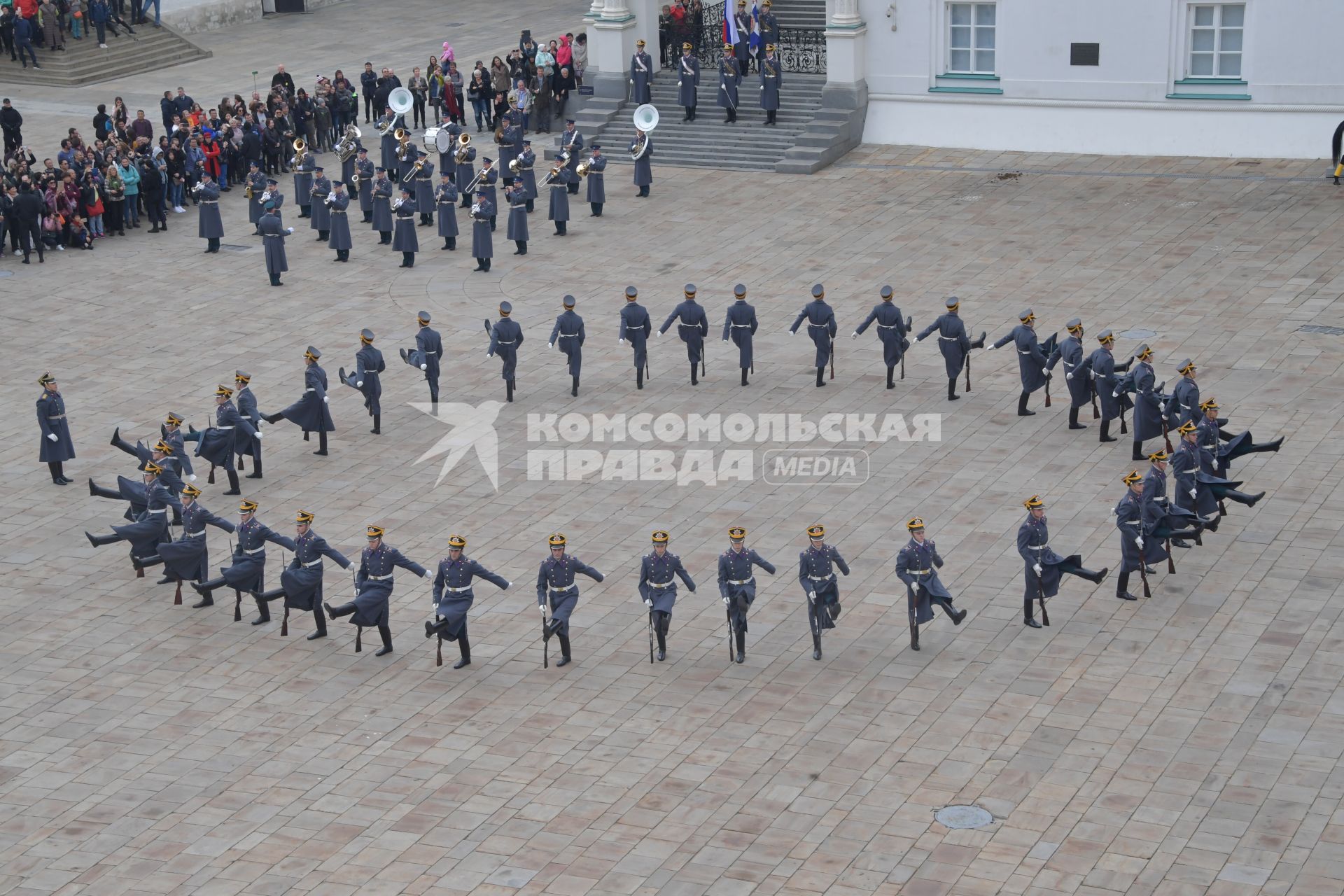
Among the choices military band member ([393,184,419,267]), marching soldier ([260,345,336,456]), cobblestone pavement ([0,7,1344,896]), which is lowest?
cobblestone pavement ([0,7,1344,896])

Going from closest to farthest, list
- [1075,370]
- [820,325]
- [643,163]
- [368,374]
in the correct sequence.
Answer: [1075,370], [368,374], [820,325], [643,163]

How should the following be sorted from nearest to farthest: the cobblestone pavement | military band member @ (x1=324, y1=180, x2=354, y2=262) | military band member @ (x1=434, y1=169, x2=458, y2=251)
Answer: the cobblestone pavement
military band member @ (x1=324, y1=180, x2=354, y2=262)
military band member @ (x1=434, y1=169, x2=458, y2=251)

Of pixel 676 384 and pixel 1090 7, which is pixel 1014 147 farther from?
pixel 676 384

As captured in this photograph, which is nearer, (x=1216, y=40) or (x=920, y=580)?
(x=920, y=580)

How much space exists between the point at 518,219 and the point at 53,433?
10697 millimetres

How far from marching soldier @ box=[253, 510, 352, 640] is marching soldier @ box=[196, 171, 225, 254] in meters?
14.6

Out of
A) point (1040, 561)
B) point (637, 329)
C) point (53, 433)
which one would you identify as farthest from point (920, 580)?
point (53, 433)

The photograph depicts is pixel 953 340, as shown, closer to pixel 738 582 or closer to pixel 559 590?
pixel 738 582

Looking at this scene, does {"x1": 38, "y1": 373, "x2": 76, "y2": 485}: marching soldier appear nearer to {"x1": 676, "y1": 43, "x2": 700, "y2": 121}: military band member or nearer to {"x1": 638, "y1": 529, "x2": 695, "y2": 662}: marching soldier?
{"x1": 638, "y1": 529, "x2": 695, "y2": 662}: marching soldier

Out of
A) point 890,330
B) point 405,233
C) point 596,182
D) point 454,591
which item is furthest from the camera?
point 596,182

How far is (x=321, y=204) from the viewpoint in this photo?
33.8 meters

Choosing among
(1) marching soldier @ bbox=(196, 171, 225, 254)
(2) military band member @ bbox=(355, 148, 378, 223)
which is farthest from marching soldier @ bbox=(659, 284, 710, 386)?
(1) marching soldier @ bbox=(196, 171, 225, 254)

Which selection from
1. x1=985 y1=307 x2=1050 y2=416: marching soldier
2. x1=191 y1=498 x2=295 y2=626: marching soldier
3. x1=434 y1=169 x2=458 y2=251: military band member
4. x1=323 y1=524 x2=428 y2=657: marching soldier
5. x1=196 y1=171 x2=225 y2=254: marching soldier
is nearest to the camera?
x1=323 y1=524 x2=428 y2=657: marching soldier

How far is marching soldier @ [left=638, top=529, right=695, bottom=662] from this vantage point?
19359mm
